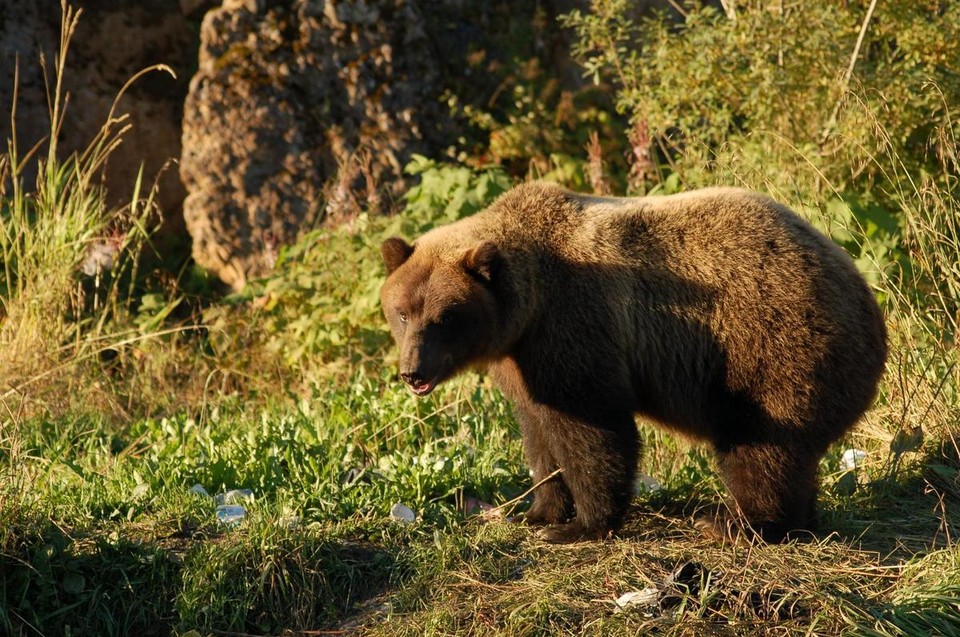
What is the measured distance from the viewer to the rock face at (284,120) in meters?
10.7

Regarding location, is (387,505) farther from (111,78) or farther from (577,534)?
(111,78)

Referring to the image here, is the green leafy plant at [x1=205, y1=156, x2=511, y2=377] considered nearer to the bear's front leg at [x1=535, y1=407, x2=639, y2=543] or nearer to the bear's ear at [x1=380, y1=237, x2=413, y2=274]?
the bear's ear at [x1=380, y1=237, x2=413, y2=274]

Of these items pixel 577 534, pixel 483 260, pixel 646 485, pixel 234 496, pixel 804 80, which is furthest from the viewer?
pixel 804 80

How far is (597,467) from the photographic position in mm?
5461

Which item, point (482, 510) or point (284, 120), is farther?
point (284, 120)

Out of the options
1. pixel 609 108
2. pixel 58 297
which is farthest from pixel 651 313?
pixel 609 108

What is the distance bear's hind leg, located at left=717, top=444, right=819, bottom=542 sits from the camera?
5.44m

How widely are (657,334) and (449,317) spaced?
3.29ft

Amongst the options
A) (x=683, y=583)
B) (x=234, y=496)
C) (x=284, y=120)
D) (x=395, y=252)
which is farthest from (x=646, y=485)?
(x=284, y=120)

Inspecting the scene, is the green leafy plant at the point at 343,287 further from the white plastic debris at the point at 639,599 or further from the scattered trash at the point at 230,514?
the white plastic debris at the point at 639,599

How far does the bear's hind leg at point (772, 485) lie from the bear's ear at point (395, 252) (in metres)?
1.83

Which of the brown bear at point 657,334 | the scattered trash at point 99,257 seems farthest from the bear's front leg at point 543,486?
the scattered trash at point 99,257

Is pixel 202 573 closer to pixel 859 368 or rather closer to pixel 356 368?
pixel 859 368

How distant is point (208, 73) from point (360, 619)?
701 centimetres
